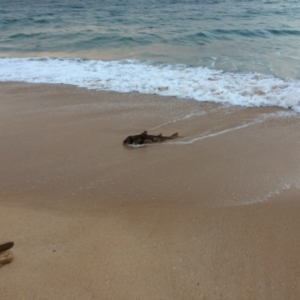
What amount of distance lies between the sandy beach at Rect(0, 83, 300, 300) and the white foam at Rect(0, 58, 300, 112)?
2.43 feet

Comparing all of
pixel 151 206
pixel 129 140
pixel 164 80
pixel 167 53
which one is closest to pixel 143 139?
pixel 129 140

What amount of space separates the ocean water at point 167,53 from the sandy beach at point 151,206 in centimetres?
130

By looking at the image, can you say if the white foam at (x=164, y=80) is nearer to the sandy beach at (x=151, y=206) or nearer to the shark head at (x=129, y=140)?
the sandy beach at (x=151, y=206)

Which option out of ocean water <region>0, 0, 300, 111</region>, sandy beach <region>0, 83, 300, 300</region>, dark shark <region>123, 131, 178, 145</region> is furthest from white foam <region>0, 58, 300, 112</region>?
dark shark <region>123, 131, 178, 145</region>

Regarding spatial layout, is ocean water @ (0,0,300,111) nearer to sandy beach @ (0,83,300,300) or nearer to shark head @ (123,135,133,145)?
sandy beach @ (0,83,300,300)

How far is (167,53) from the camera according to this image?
861cm

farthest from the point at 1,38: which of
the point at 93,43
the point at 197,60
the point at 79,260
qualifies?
the point at 79,260

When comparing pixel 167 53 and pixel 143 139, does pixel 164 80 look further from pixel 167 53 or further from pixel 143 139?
pixel 167 53

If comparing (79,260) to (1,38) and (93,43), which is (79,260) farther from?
(1,38)

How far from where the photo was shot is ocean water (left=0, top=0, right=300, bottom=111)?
5.63 m

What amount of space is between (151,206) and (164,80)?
3.98 m

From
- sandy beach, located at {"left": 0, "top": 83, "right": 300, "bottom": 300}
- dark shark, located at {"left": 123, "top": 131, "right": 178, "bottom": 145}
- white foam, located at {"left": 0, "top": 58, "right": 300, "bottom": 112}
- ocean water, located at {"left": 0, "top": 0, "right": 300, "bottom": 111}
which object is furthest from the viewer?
ocean water, located at {"left": 0, "top": 0, "right": 300, "bottom": 111}

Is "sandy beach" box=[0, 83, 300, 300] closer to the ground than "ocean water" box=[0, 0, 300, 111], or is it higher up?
closer to the ground

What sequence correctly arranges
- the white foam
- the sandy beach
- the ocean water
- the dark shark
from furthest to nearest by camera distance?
1. the ocean water
2. the white foam
3. the dark shark
4. the sandy beach
